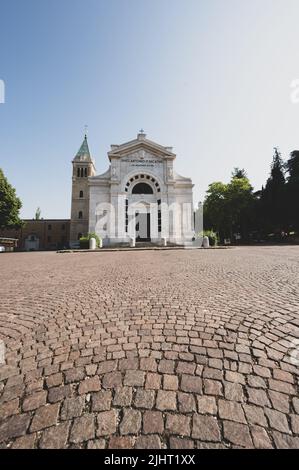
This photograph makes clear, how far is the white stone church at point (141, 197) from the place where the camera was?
32.0 metres

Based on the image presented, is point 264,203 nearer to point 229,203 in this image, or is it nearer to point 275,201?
point 275,201

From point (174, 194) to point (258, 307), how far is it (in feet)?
102

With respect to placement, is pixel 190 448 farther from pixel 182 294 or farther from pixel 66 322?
pixel 182 294

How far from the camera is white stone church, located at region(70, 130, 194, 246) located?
32.0 meters

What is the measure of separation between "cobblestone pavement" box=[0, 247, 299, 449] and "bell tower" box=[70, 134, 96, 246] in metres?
37.1

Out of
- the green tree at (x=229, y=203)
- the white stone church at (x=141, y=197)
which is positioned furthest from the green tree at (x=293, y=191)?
the white stone church at (x=141, y=197)

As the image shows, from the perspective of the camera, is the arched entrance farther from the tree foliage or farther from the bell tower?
the tree foliage

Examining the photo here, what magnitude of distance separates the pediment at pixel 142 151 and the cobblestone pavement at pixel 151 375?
32.6m

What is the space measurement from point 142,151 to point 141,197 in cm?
711

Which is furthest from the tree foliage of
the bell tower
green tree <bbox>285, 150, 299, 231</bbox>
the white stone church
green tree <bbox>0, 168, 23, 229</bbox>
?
green tree <bbox>0, 168, 23, 229</bbox>

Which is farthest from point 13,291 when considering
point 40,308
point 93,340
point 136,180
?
point 136,180

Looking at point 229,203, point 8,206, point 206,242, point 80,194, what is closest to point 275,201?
point 229,203

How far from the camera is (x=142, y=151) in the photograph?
3397cm

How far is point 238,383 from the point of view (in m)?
1.91
